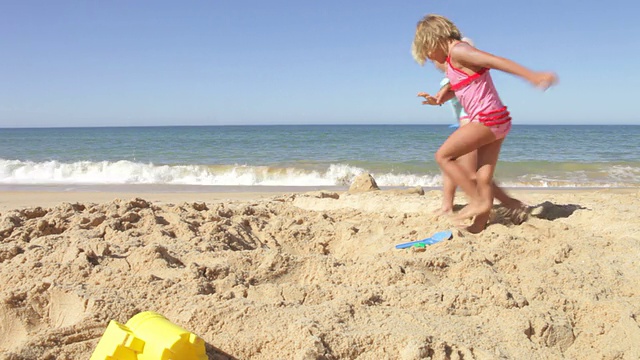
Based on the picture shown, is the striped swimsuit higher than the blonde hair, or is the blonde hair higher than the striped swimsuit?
the blonde hair

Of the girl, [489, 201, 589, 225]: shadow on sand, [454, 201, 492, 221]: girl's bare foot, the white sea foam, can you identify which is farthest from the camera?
the white sea foam

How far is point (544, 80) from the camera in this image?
2820mm

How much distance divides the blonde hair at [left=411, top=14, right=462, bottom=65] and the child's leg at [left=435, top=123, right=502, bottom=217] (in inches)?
21.0

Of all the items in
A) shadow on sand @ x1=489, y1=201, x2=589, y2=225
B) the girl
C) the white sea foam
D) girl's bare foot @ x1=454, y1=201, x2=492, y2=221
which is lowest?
the white sea foam

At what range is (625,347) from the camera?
193cm

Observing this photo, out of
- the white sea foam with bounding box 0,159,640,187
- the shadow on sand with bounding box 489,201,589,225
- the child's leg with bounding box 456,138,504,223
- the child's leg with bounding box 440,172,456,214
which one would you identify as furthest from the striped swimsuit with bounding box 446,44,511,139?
the white sea foam with bounding box 0,159,640,187

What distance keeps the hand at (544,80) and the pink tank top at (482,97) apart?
0.35 metres

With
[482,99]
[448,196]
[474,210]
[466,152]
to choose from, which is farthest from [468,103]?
[448,196]

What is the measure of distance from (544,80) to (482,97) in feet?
1.38

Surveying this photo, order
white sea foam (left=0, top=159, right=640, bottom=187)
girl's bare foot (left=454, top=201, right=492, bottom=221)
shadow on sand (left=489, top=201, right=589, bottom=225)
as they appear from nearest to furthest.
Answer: girl's bare foot (left=454, top=201, right=492, bottom=221) < shadow on sand (left=489, top=201, right=589, bottom=225) < white sea foam (left=0, top=159, right=640, bottom=187)

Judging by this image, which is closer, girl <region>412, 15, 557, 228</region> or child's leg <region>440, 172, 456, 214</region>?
girl <region>412, 15, 557, 228</region>

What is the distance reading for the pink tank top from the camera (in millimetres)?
3162

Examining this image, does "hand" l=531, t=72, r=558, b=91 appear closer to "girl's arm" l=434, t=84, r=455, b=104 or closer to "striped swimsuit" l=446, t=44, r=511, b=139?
"striped swimsuit" l=446, t=44, r=511, b=139

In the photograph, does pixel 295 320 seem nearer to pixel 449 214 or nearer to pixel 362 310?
pixel 362 310
